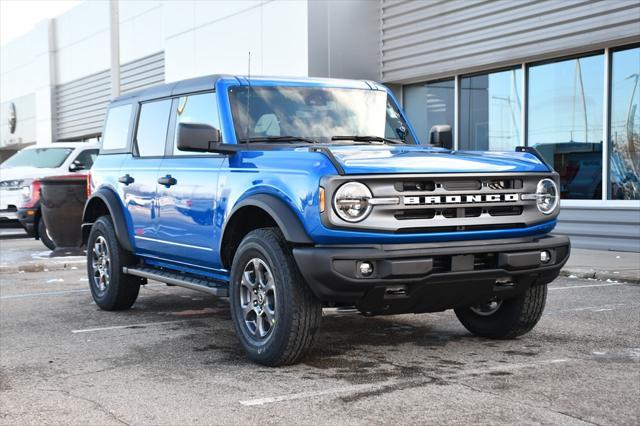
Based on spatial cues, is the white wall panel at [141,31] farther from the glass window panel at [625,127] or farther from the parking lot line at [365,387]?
the parking lot line at [365,387]

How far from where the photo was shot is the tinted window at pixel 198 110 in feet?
22.0

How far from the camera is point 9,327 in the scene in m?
7.34

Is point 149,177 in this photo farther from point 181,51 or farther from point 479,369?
point 181,51

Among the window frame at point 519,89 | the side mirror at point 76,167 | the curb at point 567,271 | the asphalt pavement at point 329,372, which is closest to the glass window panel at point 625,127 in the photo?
the window frame at point 519,89

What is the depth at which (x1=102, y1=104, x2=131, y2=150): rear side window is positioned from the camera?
831cm

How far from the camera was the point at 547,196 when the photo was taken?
588 centimetres

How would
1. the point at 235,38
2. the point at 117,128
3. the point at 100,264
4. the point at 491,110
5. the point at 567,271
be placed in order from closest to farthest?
the point at 100,264
the point at 117,128
the point at 567,271
the point at 491,110
the point at 235,38

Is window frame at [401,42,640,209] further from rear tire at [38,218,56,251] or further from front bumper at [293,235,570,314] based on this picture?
rear tire at [38,218,56,251]

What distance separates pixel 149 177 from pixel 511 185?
3.24 m

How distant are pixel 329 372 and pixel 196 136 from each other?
193cm

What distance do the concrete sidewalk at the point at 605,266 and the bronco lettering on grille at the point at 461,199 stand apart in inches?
203

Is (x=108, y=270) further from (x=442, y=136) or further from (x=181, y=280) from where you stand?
(x=442, y=136)

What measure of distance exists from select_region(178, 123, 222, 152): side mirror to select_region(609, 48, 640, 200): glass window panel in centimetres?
921

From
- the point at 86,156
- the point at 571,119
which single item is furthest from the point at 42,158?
the point at 571,119
